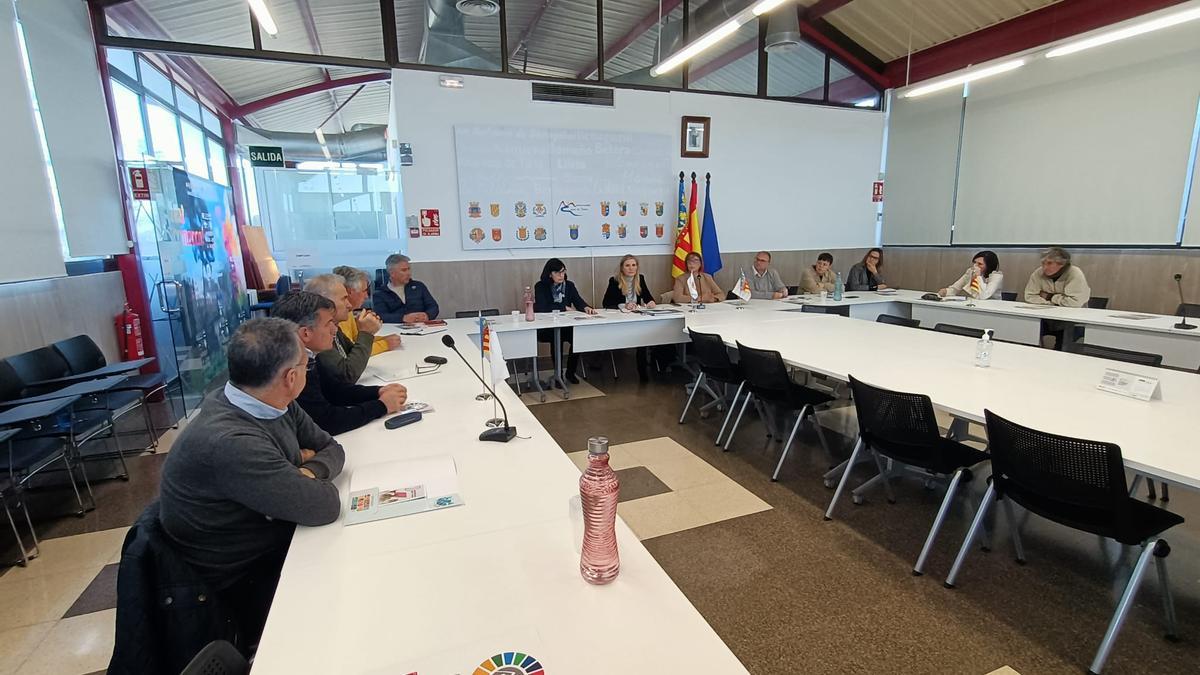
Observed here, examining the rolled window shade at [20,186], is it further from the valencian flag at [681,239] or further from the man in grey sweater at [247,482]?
the valencian flag at [681,239]

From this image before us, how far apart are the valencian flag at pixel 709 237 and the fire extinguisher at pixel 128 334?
574 cm

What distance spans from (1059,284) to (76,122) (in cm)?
862

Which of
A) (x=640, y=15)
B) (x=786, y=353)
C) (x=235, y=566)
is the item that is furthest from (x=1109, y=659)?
(x=640, y=15)

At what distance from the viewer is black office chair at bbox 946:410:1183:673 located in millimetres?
1788

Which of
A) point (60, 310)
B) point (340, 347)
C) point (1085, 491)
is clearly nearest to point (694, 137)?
point (340, 347)

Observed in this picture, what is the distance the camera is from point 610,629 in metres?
1.02

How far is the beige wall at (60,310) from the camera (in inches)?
134

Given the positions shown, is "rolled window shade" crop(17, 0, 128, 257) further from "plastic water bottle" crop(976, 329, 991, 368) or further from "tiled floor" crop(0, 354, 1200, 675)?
"plastic water bottle" crop(976, 329, 991, 368)

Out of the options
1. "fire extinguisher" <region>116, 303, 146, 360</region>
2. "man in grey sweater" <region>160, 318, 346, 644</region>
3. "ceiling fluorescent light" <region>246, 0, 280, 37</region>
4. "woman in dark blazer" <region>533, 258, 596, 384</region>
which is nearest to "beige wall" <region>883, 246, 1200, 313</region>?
"woman in dark blazer" <region>533, 258, 596, 384</region>

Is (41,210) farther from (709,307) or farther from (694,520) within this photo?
(709,307)

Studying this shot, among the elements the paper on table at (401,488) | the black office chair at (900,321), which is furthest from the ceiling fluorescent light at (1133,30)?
the paper on table at (401,488)

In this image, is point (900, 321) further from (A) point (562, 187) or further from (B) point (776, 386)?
(A) point (562, 187)

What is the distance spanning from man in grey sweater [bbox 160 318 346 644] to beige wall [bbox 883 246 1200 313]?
7302 mm

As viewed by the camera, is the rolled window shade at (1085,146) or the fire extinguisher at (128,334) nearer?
the fire extinguisher at (128,334)
